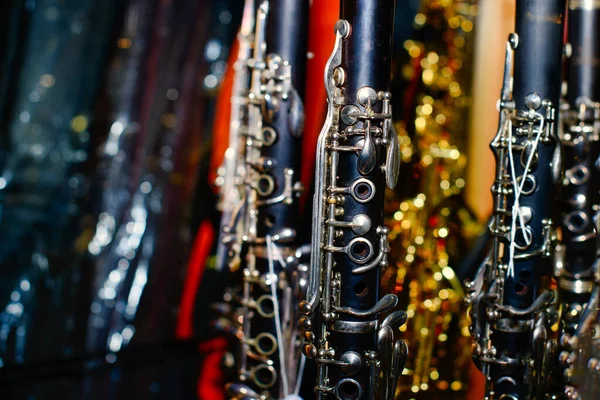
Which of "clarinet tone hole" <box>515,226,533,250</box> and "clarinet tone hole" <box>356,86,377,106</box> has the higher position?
"clarinet tone hole" <box>356,86,377,106</box>

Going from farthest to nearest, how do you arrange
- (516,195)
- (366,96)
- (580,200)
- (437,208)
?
(437,208) → (580,200) → (516,195) → (366,96)

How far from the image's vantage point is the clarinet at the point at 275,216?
1418mm

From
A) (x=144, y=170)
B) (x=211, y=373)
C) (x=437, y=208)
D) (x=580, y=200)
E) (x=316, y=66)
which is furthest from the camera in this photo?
(x=144, y=170)

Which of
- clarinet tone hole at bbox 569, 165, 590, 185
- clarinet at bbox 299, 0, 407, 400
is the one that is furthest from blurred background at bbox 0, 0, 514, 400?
clarinet at bbox 299, 0, 407, 400

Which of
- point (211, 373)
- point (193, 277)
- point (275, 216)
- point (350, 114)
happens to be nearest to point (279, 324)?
point (275, 216)

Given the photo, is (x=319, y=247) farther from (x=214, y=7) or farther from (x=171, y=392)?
(x=214, y=7)

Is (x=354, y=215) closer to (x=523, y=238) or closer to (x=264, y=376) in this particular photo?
(x=523, y=238)

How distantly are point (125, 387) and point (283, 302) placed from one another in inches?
36.1

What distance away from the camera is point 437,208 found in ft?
6.70

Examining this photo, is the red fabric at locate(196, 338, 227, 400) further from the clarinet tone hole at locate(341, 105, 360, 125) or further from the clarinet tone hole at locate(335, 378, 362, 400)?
the clarinet tone hole at locate(341, 105, 360, 125)

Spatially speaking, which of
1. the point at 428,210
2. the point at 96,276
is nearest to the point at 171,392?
the point at 96,276

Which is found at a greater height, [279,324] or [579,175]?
[579,175]

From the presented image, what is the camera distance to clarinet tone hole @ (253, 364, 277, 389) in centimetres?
143

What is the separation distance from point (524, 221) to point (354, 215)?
0.35m
